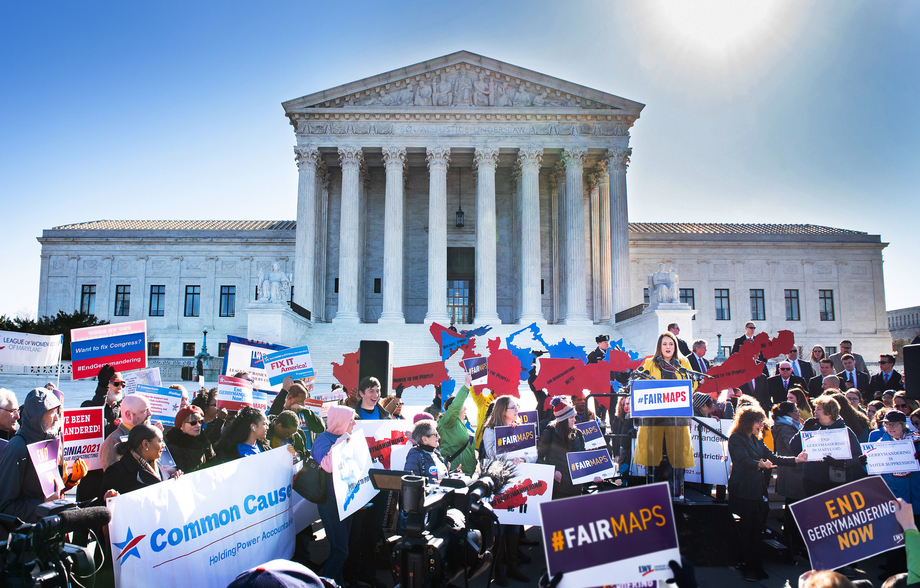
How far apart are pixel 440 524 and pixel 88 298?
45.8 m

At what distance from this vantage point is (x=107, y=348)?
1031 cm

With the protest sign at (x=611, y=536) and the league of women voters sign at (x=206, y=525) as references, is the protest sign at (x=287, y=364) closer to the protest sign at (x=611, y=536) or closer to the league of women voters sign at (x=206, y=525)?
the league of women voters sign at (x=206, y=525)

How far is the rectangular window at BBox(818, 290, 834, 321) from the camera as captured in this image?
41812mm

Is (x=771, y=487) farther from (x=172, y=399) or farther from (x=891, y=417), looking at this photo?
(x=172, y=399)

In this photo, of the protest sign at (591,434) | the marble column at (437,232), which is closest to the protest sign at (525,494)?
the protest sign at (591,434)

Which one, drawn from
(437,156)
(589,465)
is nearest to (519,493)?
(589,465)

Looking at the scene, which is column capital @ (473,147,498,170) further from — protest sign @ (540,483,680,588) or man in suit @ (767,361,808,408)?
protest sign @ (540,483,680,588)

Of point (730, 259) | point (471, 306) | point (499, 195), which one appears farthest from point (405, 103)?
point (730, 259)

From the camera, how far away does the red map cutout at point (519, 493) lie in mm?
5996

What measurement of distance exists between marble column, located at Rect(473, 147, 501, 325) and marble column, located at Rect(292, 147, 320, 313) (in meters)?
9.05

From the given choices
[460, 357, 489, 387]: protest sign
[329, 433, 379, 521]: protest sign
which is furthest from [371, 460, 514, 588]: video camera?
[460, 357, 489, 387]: protest sign

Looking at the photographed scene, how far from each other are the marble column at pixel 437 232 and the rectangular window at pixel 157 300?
21.5 metres

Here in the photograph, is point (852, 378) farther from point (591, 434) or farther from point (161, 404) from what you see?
point (161, 404)

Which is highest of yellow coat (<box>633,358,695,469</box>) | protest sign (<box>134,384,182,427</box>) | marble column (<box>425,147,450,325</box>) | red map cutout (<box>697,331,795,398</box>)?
marble column (<box>425,147,450,325</box>)
